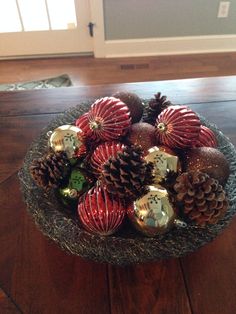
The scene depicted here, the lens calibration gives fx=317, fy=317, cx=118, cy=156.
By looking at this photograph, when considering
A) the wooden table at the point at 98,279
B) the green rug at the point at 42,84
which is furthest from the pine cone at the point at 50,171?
the green rug at the point at 42,84

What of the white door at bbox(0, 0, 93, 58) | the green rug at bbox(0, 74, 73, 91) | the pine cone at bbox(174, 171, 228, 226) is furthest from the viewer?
the white door at bbox(0, 0, 93, 58)

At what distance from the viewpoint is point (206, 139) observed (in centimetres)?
54

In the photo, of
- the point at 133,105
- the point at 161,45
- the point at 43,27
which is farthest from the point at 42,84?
the point at 133,105

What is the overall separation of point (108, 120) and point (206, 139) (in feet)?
0.57

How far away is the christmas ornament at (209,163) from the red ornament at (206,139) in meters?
0.04

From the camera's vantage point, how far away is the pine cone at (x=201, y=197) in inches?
16.2

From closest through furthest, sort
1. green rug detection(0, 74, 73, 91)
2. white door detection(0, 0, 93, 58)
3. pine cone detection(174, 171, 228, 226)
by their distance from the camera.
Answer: pine cone detection(174, 171, 228, 226), green rug detection(0, 74, 73, 91), white door detection(0, 0, 93, 58)

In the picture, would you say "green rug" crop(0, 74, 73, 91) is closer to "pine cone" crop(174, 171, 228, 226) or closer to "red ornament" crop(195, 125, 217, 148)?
"red ornament" crop(195, 125, 217, 148)

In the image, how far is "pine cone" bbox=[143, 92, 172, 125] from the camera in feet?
1.94

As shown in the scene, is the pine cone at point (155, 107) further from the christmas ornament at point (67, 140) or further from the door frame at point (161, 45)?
the door frame at point (161, 45)

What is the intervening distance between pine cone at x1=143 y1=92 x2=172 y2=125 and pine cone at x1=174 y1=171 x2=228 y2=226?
0.67 feet

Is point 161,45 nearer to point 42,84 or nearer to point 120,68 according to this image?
point 120,68

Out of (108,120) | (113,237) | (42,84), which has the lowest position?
(42,84)

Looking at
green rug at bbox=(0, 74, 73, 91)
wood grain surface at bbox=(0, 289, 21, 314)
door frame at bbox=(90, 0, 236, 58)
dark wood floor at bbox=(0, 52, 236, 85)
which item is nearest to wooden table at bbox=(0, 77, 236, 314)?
wood grain surface at bbox=(0, 289, 21, 314)
